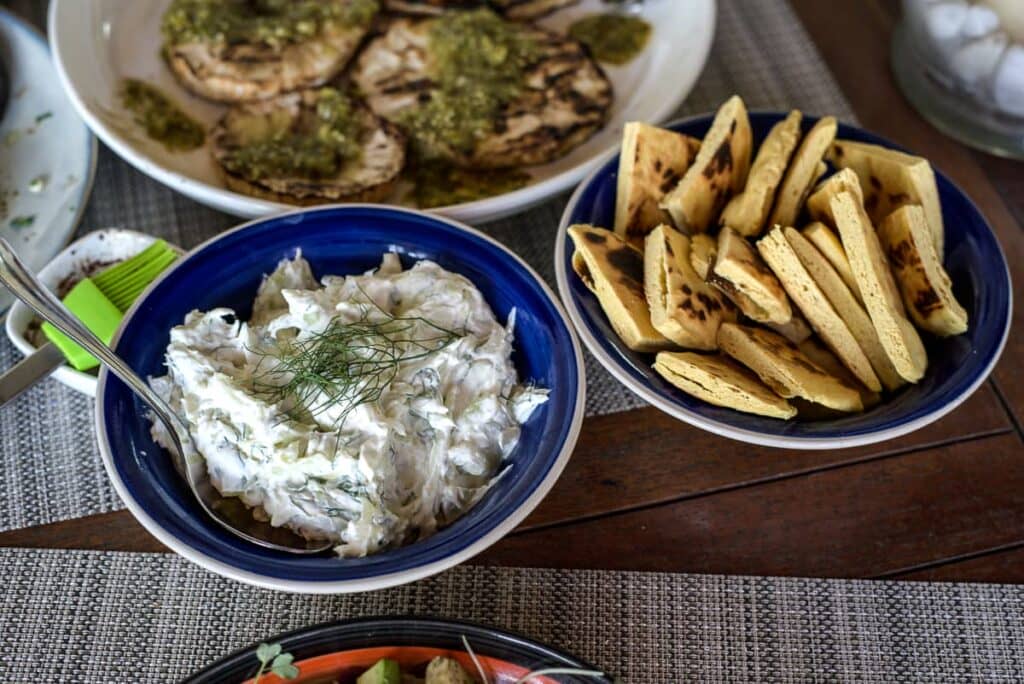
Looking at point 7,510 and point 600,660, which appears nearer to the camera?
point 600,660

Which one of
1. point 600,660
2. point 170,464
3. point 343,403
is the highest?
point 343,403

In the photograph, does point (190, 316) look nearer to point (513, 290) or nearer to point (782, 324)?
point (513, 290)

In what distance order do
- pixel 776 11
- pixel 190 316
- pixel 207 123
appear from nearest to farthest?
pixel 190 316, pixel 207 123, pixel 776 11

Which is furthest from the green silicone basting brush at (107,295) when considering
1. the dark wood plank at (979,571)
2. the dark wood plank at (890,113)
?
the dark wood plank at (890,113)

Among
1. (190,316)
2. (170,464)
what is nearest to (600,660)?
(170,464)

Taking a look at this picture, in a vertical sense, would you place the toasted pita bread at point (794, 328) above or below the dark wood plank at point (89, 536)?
above

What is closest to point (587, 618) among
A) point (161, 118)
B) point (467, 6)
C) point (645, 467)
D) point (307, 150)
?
point (645, 467)

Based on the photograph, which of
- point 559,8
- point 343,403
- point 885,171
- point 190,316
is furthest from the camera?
point 559,8

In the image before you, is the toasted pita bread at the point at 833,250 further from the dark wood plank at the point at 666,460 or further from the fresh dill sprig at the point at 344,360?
the fresh dill sprig at the point at 344,360
